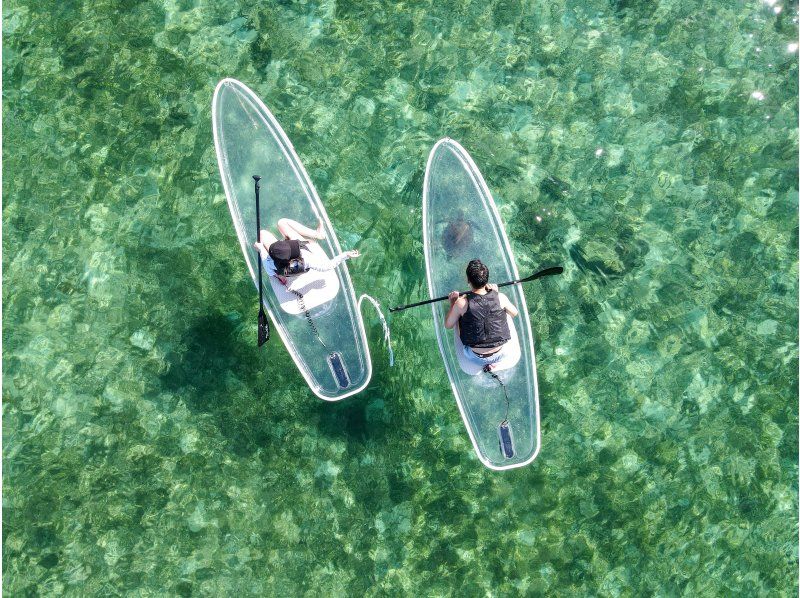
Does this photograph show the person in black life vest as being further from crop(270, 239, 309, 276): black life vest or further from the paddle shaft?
the paddle shaft

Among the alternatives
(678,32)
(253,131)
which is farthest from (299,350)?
(678,32)

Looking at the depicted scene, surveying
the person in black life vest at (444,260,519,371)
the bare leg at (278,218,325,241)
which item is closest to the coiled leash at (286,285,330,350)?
the bare leg at (278,218,325,241)

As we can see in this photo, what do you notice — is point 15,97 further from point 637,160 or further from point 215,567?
point 637,160

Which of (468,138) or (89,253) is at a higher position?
(468,138)

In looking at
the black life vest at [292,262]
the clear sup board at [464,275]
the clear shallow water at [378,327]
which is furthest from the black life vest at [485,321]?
the black life vest at [292,262]

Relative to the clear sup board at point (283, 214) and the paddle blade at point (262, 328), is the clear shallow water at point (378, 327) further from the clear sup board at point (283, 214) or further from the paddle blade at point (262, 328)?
the paddle blade at point (262, 328)

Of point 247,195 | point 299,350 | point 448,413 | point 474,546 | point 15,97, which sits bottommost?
point 474,546

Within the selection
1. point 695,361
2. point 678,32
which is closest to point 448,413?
point 695,361

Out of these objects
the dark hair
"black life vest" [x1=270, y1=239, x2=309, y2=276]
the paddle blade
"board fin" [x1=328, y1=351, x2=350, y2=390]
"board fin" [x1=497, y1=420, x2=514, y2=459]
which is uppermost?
"black life vest" [x1=270, y1=239, x2=309, y2=276]

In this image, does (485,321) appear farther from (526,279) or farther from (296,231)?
(296,231)
